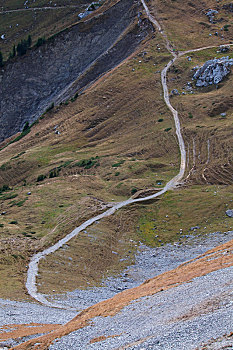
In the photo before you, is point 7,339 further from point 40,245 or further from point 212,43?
point 212,43

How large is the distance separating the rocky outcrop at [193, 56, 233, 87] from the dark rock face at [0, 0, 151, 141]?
1006 inches

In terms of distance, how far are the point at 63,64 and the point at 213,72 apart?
4938cm

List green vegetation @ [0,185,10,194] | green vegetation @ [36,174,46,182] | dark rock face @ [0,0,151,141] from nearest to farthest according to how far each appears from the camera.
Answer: green vegetation @ [36,174,46,182]
green vegetation @ [0,185,10,194]
dark rock face @ [0,0,151,141]

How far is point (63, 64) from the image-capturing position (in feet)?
403

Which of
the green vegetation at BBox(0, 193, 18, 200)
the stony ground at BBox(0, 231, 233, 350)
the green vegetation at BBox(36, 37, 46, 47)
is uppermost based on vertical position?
the green vegetation at BBox(36, 37, 46, 47)

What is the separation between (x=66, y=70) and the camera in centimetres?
12181

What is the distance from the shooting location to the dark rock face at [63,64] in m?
113

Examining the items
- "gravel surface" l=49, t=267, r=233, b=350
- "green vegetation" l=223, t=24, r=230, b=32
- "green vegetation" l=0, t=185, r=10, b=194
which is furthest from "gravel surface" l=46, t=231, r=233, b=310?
"green vegetation" l=223, t=24, r=230, b=32

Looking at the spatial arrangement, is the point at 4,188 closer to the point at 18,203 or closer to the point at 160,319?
the point at 18,203

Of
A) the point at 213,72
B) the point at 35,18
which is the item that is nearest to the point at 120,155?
the point at 213,72

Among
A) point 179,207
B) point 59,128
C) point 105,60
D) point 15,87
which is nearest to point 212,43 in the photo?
point 105,60

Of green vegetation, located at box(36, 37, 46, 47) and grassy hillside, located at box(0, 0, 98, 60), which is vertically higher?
grassy hillside, located at box(0, 0, 98, 60)

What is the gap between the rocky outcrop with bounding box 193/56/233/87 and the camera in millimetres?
90125

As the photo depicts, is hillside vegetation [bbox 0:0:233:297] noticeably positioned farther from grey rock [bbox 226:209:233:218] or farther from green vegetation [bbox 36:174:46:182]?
grey rock [bbox 226:209:233:218]
